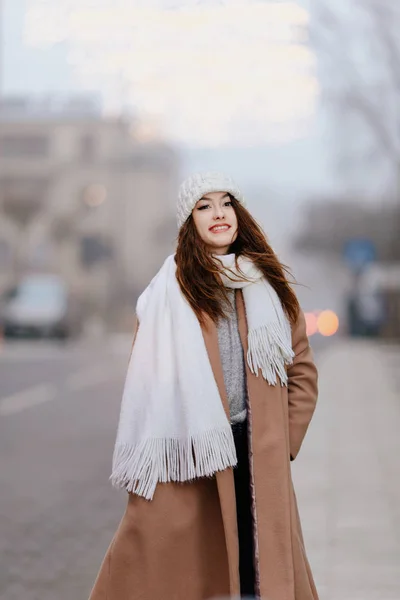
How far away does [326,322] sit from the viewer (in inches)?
1417

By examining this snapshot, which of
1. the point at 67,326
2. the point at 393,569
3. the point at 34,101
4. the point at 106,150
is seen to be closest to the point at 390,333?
the point at 67,326

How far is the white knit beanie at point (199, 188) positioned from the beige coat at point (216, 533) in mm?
367

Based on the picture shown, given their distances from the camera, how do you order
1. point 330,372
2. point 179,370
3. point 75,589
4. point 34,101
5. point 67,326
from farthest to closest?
point 34,101, point 67,326, point 330,372, point 75,589, point 179,370

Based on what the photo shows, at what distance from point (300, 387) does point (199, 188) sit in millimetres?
706

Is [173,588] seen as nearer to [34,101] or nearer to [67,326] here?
[67,326]

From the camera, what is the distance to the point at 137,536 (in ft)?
12.2

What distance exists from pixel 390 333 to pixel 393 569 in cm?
3119

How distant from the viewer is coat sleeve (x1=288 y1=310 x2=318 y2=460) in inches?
150

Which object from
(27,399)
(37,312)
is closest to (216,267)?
(27,399)

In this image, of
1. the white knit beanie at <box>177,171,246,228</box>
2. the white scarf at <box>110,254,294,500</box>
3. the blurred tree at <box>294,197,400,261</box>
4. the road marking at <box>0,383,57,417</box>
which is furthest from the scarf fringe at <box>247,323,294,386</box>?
the blurred tree at <box>294,197,400,261</box>

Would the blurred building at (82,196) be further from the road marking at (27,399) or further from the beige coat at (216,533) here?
the beige coat at (216,533)

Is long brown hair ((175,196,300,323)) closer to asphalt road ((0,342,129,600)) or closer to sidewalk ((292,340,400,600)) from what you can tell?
sidewalk ((292,340,400,600))

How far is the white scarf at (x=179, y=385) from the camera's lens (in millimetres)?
3623

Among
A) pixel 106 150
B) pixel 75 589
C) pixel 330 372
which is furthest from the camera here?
pixel 106 150
